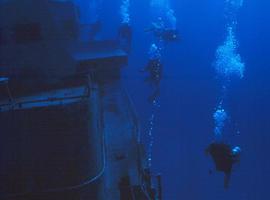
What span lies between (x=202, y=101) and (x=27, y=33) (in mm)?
44210

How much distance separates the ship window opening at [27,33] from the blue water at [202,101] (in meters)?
24.4

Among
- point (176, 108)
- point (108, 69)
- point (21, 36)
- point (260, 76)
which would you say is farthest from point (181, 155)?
point (260, 76)

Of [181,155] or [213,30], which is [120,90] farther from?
[213,30]

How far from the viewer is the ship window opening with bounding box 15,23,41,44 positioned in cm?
1218

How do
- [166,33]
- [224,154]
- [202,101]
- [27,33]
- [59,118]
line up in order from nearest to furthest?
[59,118] → [224,154] → [27,33] → [166,33] → [202,101]

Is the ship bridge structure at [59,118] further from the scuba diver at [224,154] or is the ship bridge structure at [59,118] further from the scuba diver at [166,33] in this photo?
the scuba diver at [166,33]

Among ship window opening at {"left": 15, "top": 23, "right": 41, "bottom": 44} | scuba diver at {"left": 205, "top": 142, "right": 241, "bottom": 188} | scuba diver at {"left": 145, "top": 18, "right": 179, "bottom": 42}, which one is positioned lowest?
scuba diver at {"left": 205, "top": 142, "right": 241, "bottom": 188}

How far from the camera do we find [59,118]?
722 centimetres

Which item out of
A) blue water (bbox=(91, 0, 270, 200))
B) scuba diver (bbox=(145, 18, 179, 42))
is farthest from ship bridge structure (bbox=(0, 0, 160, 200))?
blue water (bbox=(91, 0, 270, 200))

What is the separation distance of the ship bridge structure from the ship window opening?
4 cm

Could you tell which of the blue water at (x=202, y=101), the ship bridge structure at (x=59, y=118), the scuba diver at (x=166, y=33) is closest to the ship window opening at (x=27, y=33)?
the ship bridge structure at (x=59, y=118)

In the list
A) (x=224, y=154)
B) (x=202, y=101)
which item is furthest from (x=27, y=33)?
(x=202, y=101)

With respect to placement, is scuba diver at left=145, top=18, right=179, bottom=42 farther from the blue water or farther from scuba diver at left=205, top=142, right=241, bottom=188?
the blue water

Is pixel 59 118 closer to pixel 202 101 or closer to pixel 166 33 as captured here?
pixel 166 33
